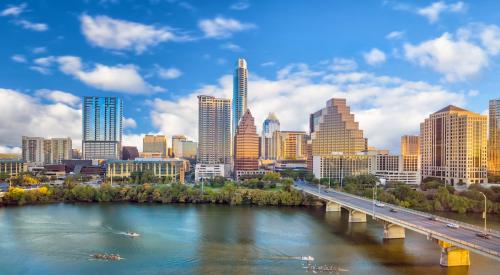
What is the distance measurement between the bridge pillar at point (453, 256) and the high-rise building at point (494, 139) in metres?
65.1

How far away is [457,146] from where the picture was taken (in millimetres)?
74688

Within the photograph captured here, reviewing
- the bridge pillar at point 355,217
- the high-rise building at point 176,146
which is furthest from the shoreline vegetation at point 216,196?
the high-rise building at point 176,146

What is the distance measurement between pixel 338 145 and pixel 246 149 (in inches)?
829

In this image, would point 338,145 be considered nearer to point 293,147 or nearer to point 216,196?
point 216,196

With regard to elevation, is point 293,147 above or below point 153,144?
below

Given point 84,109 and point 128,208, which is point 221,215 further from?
point 84,109

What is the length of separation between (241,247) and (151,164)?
2366 inches

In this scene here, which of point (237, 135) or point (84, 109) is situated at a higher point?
point (84, 109)

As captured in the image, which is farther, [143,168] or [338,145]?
[338,145]

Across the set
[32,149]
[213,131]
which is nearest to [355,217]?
[213,131]

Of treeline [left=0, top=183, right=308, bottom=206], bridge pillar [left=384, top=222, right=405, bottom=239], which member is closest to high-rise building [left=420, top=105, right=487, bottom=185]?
treeline [left=0, top=183, right=308, bottom=206]

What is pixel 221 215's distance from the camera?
44.8 meters

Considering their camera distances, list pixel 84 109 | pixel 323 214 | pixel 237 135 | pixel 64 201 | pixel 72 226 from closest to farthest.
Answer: pixel 72 226, pixel 323 214, pixel 64 201, pixel 237 135, pixel 84 109

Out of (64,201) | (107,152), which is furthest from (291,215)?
(107,152)
